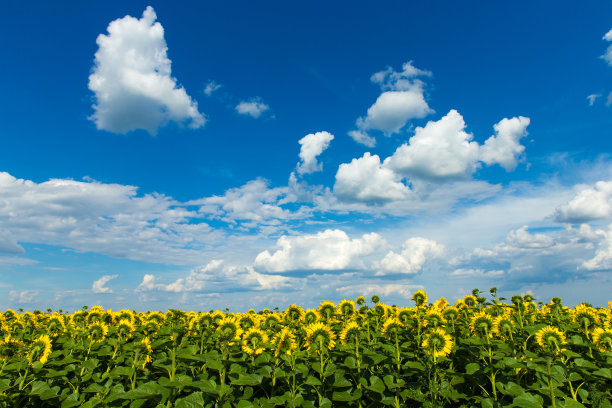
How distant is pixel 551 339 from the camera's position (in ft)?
24.6

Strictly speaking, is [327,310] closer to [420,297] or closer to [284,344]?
[420,297]

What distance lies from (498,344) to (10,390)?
426 inches

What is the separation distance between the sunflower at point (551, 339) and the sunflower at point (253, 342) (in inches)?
231

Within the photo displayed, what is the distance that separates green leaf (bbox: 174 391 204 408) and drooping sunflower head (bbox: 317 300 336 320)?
5.55m

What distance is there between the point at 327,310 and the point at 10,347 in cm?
934

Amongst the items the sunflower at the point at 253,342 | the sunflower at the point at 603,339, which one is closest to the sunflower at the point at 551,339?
the sunflower at the point at 603,339

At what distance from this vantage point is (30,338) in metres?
10.9

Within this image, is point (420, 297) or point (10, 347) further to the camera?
point (420, 297)

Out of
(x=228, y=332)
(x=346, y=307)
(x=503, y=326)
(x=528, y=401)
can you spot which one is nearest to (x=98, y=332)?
(x=228, y=332)

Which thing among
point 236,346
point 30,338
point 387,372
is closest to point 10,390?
point 30,338

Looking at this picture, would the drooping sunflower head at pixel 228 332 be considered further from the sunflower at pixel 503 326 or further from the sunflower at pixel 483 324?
the sunflower at pixel 503 326

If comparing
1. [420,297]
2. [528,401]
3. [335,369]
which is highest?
[420,297]

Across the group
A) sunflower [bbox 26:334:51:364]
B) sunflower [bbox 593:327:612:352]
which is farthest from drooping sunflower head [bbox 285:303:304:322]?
sunflower [bbox 593:327:612:352]

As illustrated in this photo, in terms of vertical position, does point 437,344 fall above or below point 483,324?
below
